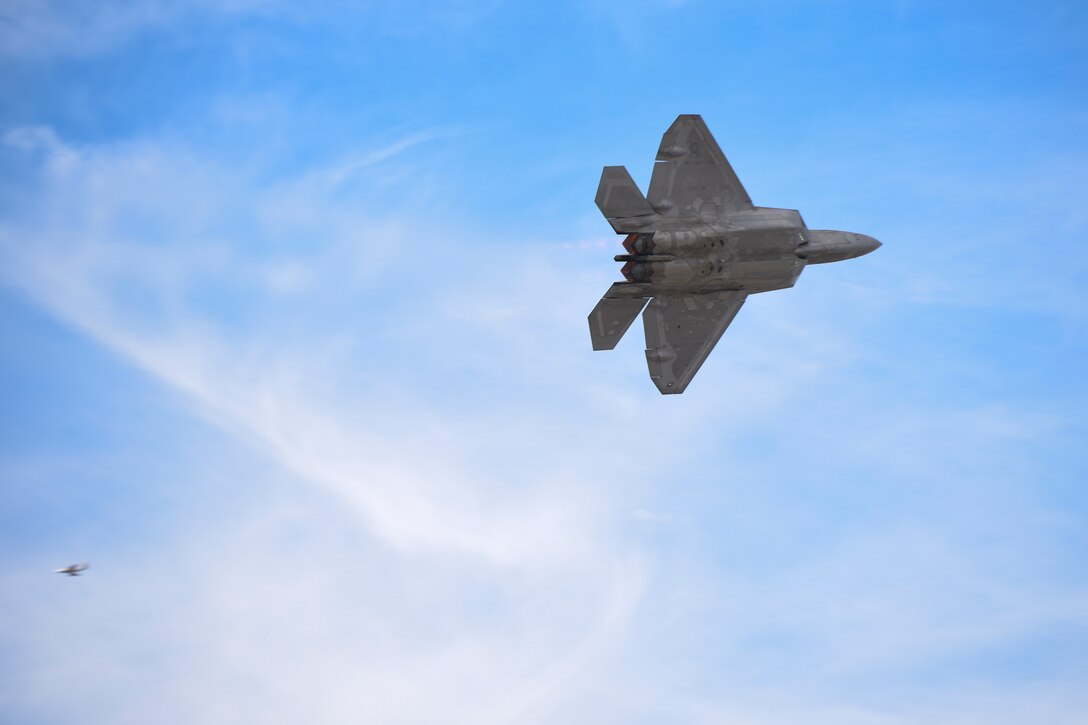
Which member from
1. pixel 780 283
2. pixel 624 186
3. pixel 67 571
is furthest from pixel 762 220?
pixel 67 571

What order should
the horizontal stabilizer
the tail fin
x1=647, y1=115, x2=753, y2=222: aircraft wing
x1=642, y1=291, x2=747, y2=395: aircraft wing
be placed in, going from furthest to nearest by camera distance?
x1=642, y1=291, x2=747, y2=395: aircraft wing, x1=647, y1=115, x2=753, y2=222: aircraft wing, the horizontal stabilizer, the tail fin

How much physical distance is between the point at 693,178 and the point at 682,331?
368 inches

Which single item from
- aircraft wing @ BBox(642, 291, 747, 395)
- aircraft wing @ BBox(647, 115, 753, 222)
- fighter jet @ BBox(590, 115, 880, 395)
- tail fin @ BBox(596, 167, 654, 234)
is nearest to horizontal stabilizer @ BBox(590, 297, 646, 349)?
fighter jet @ BBox(590, 115, 880, 395)

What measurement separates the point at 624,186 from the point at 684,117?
6812 mm

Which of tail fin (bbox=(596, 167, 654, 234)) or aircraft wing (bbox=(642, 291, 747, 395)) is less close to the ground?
tail fin (bbox=(596, 167, 654, 234))

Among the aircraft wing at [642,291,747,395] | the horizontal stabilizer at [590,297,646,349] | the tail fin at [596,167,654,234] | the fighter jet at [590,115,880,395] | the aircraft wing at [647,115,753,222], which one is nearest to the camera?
the tail fin at [596,167,654,234]

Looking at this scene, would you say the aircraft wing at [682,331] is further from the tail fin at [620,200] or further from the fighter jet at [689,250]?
the tail fin at [620,200]

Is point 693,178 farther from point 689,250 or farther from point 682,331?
point 682,331

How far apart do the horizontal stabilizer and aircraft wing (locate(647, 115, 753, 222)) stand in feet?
19.9

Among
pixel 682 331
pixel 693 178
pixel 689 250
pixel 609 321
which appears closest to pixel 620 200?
pixel 689 250

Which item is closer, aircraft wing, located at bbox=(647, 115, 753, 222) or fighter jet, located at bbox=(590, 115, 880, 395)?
fighter jet, located at bbox=(590, 115, 880, 395)

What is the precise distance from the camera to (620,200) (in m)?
65.1

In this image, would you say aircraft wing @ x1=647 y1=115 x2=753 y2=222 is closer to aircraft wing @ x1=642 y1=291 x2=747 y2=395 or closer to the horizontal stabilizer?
aircraft wing @ x1=642 y1=291 x2=747 y2=395

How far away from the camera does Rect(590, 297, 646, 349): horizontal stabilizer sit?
6638 cm
